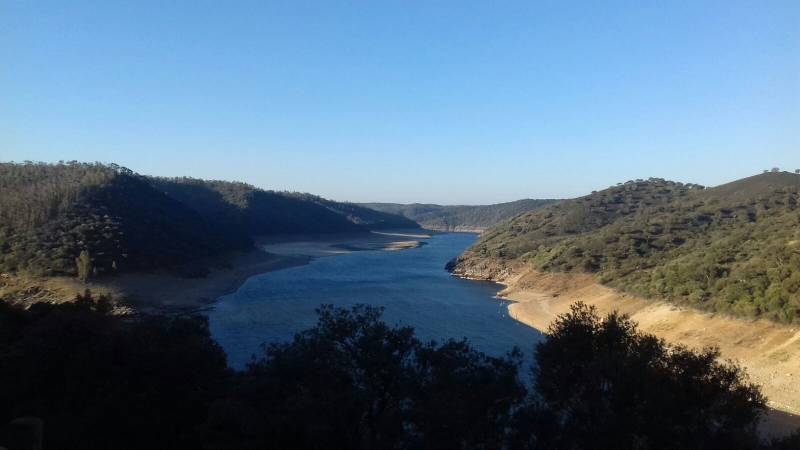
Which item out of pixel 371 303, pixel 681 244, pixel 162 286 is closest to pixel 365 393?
pixel 371 303

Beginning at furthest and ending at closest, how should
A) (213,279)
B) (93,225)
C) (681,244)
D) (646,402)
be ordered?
1. (681,244)
2. (213,279)
3. (93,225)
4. (646,402)

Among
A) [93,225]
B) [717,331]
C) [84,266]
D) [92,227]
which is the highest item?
[93,225]

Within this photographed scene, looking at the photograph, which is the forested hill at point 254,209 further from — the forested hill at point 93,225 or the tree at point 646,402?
the tree at point 646,402

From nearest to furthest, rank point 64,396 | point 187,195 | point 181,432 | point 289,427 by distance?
point 289,427 → point 181,432 → point 64,396 → point 187,195

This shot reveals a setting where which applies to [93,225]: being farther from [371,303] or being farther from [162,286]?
[371,303]

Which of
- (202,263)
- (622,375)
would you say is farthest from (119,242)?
(622,375)

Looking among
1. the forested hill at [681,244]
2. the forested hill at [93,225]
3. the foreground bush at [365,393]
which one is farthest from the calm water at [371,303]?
the foreground bush at [365,393]

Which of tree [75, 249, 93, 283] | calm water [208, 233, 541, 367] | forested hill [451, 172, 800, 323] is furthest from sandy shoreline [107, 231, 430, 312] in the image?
forested hill [451, 172, 800, 323]

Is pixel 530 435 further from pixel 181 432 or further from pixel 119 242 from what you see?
pixel 119 242
